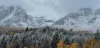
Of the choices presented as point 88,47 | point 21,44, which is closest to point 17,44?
point 21,44

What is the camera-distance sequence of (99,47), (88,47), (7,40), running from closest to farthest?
1. (99,47)
2. (88,47)
3. (7,40)

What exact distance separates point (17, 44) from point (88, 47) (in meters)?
29.6

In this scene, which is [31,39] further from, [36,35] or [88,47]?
[88,47]

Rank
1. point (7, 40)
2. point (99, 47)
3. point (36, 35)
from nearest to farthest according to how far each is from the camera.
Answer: point (99, 47) → point (7, 40) → point (36, 35)

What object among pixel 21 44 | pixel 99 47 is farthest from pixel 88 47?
pixel 21 44

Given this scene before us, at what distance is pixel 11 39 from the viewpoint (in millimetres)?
158000

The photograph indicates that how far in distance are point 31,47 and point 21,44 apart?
743 centimetres

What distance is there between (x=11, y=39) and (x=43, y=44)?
66.0 ft

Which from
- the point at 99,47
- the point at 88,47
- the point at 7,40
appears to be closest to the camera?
the point at 99,47

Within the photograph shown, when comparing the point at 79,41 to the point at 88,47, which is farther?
the point at 79,41

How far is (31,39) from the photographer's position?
162375 millimetres

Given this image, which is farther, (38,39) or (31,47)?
(38,39)

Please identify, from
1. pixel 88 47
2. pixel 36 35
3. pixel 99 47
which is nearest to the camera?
pixel 99 47

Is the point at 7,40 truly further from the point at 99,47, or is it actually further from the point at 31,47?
the point at 99,47
